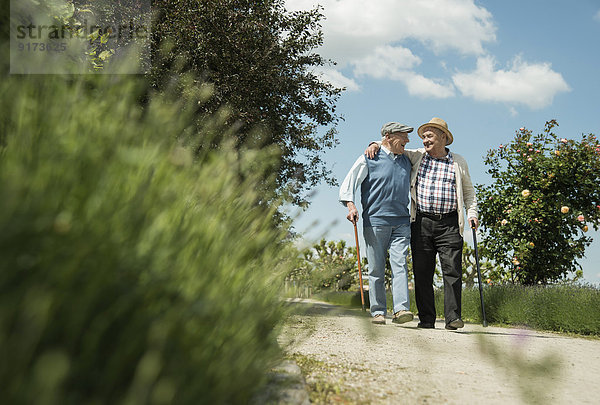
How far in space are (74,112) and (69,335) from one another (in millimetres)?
750

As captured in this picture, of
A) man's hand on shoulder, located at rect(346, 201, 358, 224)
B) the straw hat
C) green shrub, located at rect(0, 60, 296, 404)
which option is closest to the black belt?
man's hand on shoulder, located at rect(346, 201, 358, 224)

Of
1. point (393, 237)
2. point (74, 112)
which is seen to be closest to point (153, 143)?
point (74, 112)

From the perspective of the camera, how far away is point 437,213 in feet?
17.8

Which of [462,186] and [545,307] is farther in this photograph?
[545,307]

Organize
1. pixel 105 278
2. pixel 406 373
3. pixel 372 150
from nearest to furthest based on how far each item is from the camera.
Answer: pixel 105 278, pixel 406 373, pixel 372 150

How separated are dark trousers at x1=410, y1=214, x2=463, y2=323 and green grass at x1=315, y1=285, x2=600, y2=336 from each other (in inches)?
95.4

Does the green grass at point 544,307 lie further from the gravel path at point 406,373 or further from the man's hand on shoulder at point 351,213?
the man's hand on shoulder at point 351,213

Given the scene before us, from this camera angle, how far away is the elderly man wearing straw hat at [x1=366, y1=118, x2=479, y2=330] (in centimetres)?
533

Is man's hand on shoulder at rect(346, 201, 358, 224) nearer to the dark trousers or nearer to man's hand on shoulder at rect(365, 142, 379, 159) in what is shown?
man's hand on shoulder at rect(365, 142, 379, 159)

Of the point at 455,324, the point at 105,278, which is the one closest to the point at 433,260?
the point at 455,324

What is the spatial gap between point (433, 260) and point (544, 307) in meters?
2.51

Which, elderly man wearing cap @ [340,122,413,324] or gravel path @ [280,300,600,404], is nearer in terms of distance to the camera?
gravel path @ [280,300,600,404]

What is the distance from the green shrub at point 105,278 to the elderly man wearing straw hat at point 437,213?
4149mm

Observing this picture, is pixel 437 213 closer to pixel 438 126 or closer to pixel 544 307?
pixel 438 126
